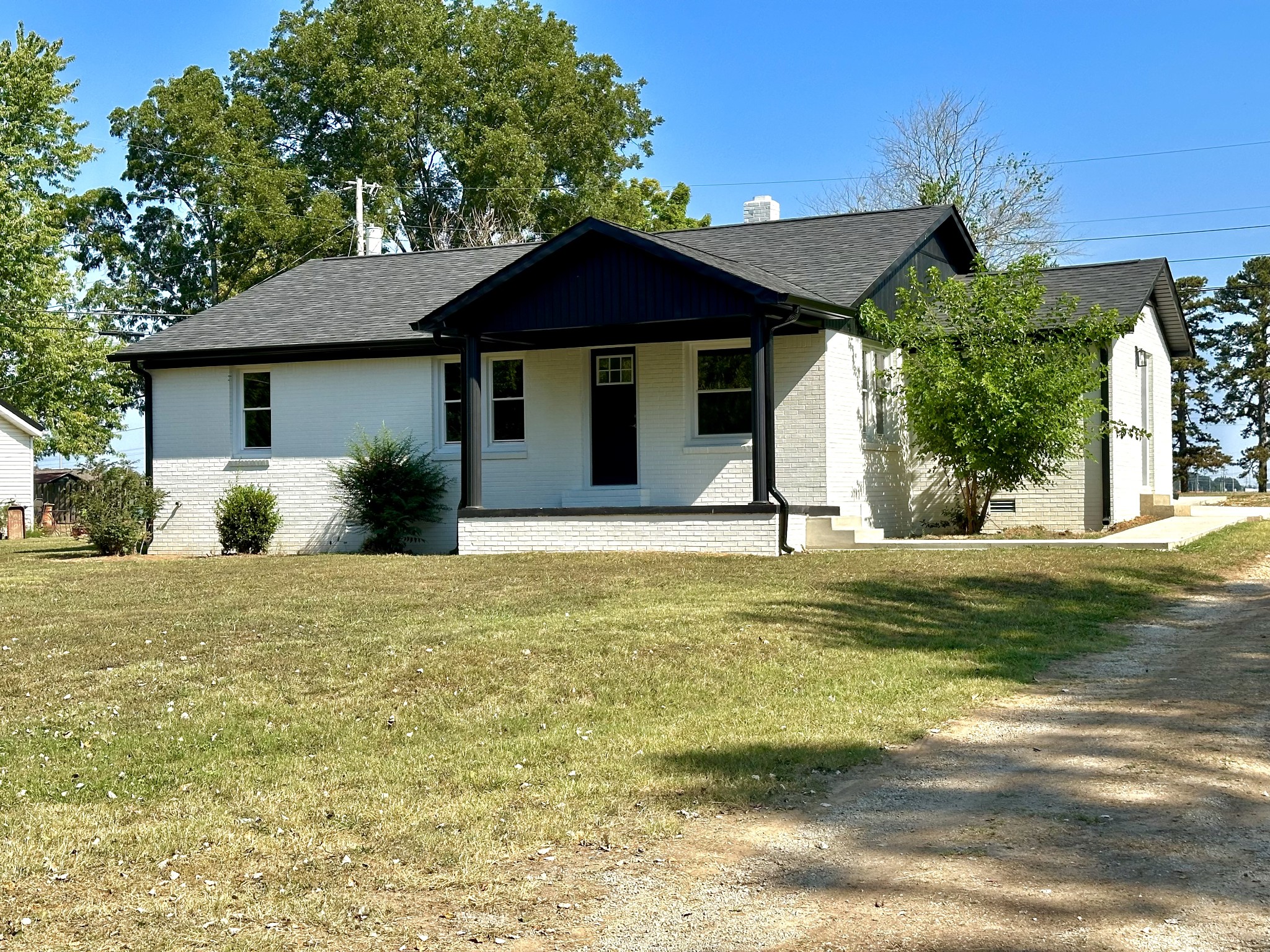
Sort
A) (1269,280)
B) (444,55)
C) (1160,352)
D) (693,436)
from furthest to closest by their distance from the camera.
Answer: (1269,280), (444,55), (1160,352), (693,436)

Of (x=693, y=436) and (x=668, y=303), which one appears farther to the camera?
(x=693, y=436)

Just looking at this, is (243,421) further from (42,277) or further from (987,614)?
(42,277)

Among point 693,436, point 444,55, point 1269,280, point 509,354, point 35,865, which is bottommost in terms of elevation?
point 35,865

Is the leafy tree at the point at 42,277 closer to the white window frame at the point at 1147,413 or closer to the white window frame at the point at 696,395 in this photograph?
the white window frame at the point at 696,395

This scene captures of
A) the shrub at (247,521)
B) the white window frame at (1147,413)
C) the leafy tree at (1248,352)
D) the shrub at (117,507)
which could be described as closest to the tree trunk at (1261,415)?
the leafy tree at (1248,352)

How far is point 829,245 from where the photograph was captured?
822 inches

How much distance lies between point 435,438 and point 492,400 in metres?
1.08

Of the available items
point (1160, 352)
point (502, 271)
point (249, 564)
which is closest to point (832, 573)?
point (502, 271)

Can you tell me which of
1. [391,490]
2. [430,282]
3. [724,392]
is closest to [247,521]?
[391,490]

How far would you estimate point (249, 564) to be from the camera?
59.6ft

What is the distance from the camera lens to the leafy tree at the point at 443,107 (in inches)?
1736

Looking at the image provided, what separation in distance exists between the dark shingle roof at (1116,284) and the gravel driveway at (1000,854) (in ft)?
44.5

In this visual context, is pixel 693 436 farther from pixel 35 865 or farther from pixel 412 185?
pixel 412 185

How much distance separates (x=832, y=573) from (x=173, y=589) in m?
7.05
